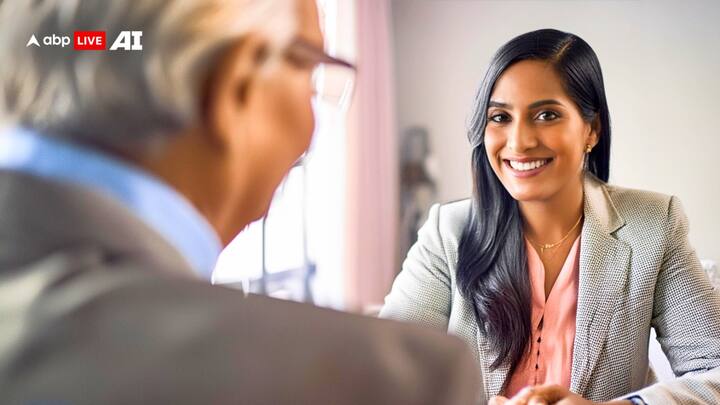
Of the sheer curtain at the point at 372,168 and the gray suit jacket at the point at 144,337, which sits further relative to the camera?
the sheer curtain at the point at 372,168

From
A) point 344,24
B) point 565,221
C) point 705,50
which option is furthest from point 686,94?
point 344,24

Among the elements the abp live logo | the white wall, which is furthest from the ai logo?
the white wall

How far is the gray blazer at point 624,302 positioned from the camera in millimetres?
713

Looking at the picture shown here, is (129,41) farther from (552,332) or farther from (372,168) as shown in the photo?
(372,168)

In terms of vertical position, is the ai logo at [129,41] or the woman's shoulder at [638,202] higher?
the ai logo at [129,41]

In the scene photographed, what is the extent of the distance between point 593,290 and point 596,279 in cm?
1

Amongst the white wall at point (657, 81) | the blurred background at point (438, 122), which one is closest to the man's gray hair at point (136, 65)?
the blurred background at point (438, 122)

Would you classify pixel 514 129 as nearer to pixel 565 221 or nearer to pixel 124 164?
pixel 565 221

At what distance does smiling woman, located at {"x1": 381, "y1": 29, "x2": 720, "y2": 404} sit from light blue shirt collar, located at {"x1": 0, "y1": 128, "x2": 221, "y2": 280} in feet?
1.93

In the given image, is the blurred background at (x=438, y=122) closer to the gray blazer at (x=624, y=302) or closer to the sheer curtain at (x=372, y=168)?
the sheer curtain at (x=372, y=168)

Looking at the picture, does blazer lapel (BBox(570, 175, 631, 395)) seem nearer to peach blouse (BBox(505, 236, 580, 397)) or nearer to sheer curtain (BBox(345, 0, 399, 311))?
peach blouse (BBox(505, 236, 580, 397))

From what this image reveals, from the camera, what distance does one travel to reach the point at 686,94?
1.04m

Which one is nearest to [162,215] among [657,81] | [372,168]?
[657,81]

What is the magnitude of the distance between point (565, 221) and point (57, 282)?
0.73 m
